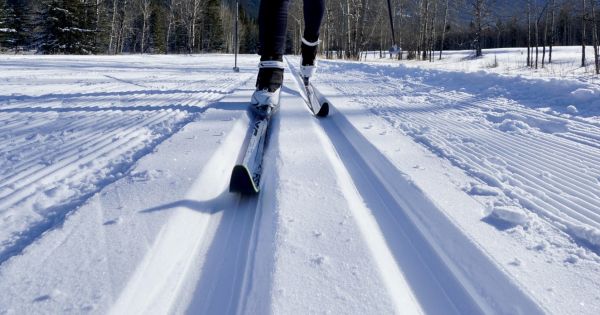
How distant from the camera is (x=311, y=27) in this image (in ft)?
8.25

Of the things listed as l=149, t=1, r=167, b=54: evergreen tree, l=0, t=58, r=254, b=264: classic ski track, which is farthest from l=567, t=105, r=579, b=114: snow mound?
l=149, t=1, r=167, b=54: evergreen tree

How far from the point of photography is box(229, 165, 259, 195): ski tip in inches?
42.0

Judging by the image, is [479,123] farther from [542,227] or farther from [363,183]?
[542,227]

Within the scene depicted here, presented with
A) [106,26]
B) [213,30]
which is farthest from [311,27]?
[213,30]

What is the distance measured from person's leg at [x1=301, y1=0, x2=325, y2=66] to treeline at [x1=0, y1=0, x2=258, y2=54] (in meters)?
21.8

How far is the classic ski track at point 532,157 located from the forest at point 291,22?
14243 mm

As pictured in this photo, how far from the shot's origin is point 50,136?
1.63m

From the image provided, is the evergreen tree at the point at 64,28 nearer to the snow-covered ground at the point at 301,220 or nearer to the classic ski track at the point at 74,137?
the classic ski track at the point at 74,137

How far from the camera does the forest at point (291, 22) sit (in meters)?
21.7

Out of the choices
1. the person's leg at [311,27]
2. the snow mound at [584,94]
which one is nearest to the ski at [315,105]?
the person's leg at [311,27]

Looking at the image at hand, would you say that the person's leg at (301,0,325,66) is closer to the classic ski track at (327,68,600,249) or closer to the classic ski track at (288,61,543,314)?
the classic ski track at (327,68,600,249)

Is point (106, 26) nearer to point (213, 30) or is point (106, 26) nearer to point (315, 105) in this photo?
point (213, 30)

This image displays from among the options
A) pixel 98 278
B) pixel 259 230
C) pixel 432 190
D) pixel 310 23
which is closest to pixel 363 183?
pixel 432 190

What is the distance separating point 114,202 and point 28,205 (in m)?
0.22
